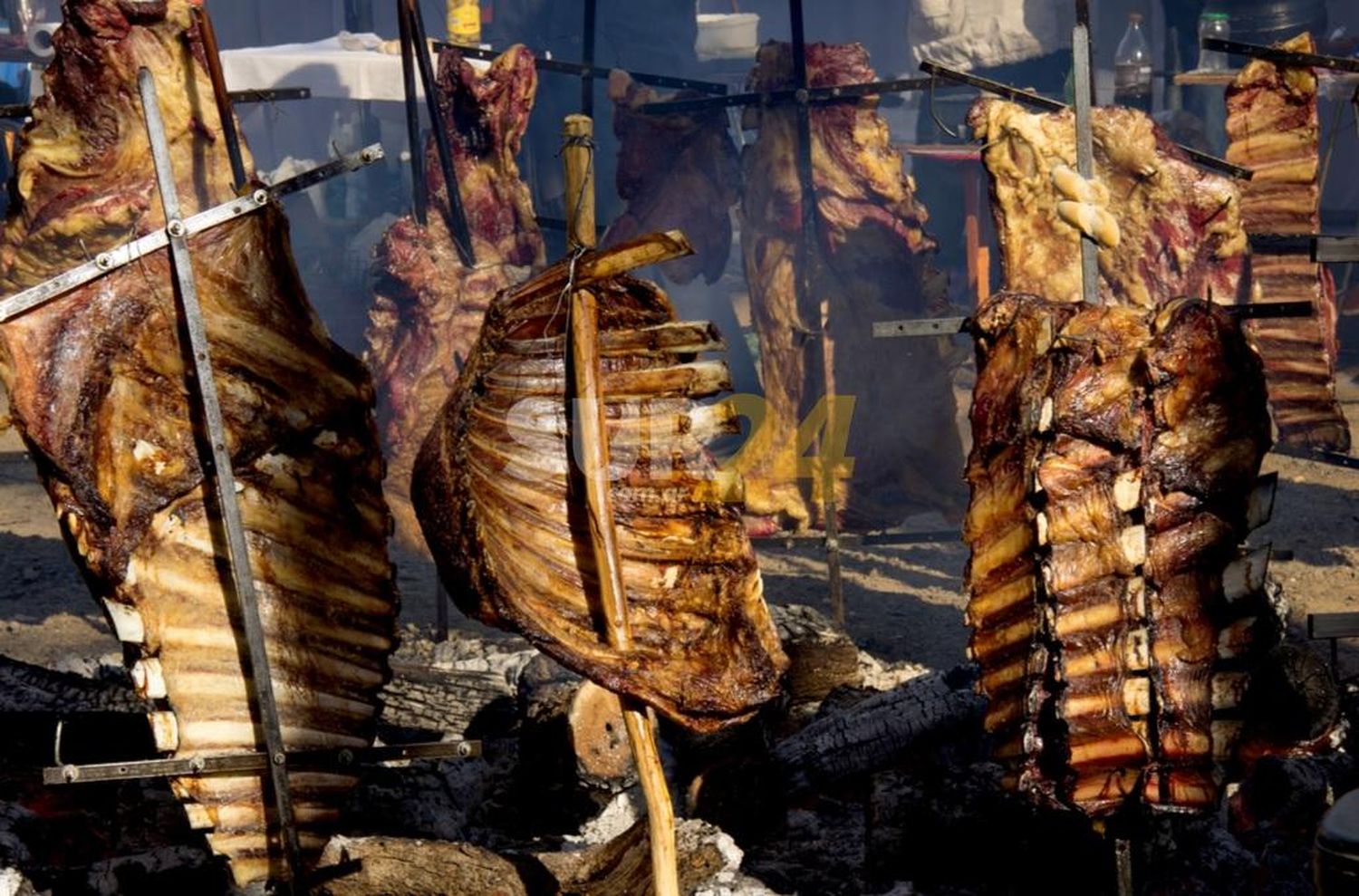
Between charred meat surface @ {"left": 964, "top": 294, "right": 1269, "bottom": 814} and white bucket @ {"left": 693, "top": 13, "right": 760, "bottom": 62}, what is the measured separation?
16808 millimetres

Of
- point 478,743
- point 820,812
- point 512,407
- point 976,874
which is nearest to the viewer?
point 512,407

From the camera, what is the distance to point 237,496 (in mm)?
4027

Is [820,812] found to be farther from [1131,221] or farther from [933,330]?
[1131,221]

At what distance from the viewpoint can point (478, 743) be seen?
418 centimetres

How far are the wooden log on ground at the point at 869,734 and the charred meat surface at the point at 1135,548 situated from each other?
1376 mm

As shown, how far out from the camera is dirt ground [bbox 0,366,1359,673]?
25.2 feet

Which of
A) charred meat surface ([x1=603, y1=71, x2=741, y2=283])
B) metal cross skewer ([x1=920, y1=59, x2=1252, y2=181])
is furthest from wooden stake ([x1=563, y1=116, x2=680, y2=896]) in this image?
charred meat surface ([x1=603, y1=71, x2=741, y2=283])

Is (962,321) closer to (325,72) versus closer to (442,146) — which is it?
(442,146)

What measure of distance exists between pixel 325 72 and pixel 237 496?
11.6 meters

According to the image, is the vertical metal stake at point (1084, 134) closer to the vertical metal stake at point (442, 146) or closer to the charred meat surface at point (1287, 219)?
the charred meat surface at point (1287, 219)

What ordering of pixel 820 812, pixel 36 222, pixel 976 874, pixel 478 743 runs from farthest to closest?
pixel 36 222 → pixel 820 812 → pixel 976 874 → pixel 478 743

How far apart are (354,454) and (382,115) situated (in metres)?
13.8

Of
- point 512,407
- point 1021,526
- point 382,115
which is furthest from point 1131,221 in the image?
point 382,115

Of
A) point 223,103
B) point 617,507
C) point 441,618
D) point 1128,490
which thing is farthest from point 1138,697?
point 441,618
